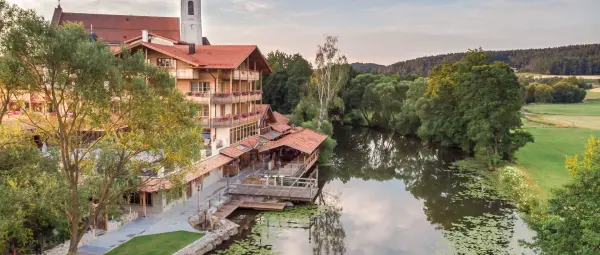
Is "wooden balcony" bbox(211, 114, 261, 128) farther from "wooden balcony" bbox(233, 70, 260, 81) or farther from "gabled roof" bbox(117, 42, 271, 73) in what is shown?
"gabled roof" bbox(117, 42, 271, 73)

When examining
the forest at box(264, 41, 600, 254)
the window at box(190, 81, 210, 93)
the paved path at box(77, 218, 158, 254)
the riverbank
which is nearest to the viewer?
the forest at box(264, 41, 600, 254)

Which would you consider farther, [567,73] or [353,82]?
[567,73]

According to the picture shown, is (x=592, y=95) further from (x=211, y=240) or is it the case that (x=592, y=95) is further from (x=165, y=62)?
(x=211, y=240)

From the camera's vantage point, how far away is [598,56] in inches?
4508

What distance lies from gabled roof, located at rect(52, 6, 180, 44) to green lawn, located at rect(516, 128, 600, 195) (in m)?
49.1

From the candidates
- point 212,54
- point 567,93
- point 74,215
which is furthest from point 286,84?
point 74,215

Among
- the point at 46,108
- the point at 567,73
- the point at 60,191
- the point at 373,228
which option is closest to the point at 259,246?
the point at 373,228

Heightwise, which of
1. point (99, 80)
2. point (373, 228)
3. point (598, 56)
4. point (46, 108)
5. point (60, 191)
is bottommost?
point (373, 228)

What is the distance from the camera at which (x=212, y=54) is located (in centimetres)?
3578

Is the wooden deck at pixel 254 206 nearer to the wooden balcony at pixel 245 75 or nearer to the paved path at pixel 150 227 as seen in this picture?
the paved path at pixel 150 227

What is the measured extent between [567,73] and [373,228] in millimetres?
116751

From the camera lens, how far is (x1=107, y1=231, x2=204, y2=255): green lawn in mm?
19828

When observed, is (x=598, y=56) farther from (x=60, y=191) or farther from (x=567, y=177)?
(x=60, y=191)

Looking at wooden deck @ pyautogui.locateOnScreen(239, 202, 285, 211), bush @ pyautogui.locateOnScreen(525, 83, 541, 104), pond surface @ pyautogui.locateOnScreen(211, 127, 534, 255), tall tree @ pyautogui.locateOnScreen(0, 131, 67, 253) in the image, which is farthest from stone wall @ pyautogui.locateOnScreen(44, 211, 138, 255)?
bush @ pyautogui.locateOnScreen(525, 83, 541, 104)
